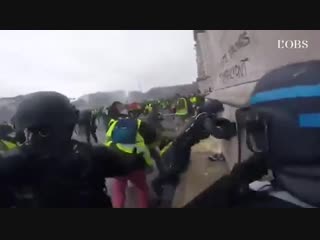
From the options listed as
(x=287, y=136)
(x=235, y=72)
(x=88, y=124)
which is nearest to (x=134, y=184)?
(x=88, y=124)

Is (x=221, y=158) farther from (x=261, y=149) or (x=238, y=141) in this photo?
(x=261, y=149)

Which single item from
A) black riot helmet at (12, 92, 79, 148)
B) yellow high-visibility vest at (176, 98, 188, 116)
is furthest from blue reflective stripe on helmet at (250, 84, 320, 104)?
black riot helmet at (12, 92, 79, 148)

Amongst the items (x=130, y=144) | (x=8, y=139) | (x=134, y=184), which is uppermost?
(x=8, y=139)

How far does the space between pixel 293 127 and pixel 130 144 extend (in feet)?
1.76

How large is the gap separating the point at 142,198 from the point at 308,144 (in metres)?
0.58

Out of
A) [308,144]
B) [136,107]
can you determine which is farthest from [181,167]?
[308,144]

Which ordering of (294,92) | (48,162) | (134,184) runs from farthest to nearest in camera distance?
(134,184), (48,162), (294,92)

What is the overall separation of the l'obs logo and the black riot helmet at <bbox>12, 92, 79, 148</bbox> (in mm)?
601

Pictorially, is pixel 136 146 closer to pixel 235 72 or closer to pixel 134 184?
pixel 134 184

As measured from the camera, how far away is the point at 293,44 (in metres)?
0.90

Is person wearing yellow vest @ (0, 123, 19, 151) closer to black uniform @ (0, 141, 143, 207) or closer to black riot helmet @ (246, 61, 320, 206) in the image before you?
black uniform @ (0, 141, 143, 207)

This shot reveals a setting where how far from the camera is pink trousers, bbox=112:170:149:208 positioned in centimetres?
95

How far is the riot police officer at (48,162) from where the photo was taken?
774mm

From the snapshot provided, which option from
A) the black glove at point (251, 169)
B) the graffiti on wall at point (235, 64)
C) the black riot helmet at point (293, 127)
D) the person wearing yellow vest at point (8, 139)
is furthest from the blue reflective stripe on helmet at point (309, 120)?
the person wearing yellow vest at point (8, 139)
